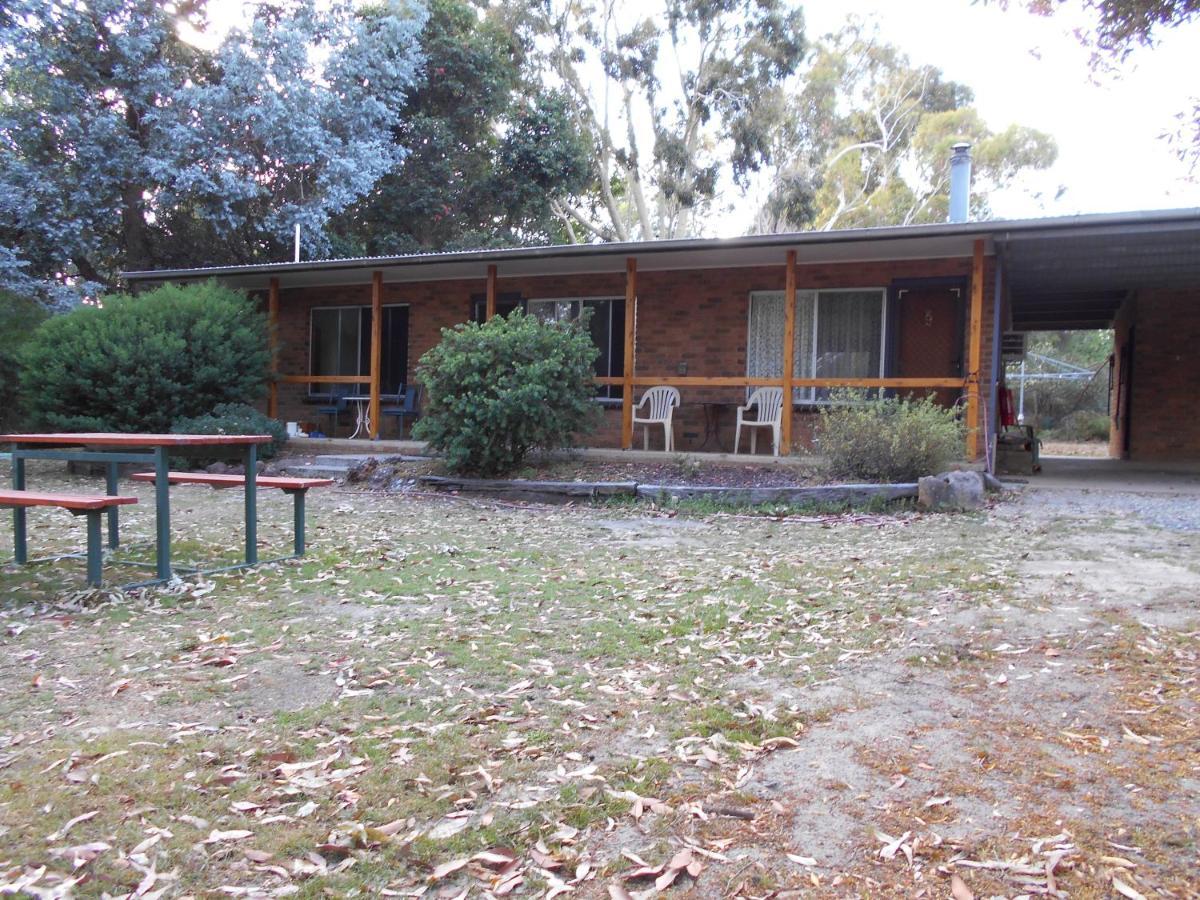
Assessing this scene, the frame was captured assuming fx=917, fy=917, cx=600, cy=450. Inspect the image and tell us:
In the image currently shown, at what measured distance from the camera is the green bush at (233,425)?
38.1 ft

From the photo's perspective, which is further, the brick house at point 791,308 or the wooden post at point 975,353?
the brick house at point 791,308

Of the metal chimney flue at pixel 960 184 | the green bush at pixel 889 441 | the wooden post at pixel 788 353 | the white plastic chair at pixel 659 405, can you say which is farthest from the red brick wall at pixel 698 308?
the green bush at pixel 889 441

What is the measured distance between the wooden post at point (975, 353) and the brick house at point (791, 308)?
0.02 m

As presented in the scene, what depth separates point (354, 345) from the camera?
1520 centimetres

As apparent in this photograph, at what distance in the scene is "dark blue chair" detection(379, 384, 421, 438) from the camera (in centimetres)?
1409

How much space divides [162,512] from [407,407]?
920 cm

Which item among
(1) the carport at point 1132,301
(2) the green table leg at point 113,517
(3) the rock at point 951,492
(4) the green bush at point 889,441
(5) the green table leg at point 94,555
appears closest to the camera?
(5) the green table leg at point 94,555

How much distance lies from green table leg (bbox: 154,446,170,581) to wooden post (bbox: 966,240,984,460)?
26.1 feet

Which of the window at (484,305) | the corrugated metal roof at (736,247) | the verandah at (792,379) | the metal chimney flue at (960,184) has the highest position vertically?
the metal chimney flue at (960,184)

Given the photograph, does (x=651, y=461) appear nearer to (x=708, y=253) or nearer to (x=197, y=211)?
(x=708, y=253)

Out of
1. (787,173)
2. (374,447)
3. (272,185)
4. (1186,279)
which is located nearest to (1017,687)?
(374,447)

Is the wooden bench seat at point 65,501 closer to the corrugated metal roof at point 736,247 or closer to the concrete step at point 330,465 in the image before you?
the concrete step at point 330,465

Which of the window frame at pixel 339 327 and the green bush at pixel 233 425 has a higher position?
the window frame at pixel 339 327

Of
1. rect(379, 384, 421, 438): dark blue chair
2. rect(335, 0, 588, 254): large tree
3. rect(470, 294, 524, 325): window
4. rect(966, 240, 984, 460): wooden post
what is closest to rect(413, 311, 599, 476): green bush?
rect(470, 294, 524, 325): window
